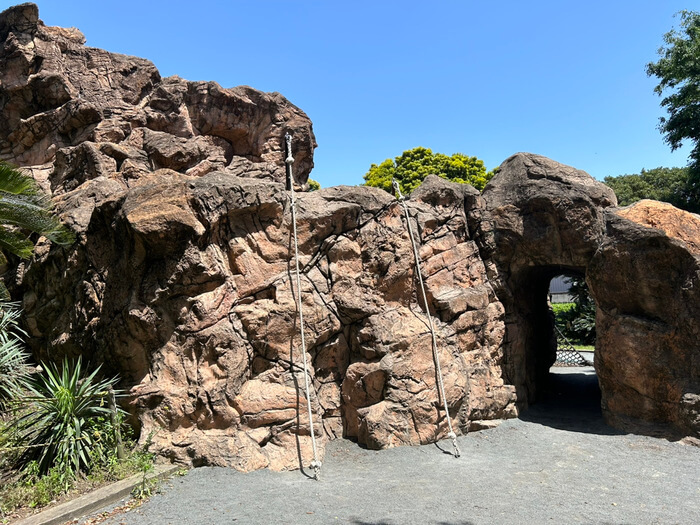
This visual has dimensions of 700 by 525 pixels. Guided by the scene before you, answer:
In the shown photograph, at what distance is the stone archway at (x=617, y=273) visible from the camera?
317 inches

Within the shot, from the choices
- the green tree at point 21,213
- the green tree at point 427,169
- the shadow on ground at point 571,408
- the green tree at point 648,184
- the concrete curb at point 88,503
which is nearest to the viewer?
the concrete curb at point 88,503

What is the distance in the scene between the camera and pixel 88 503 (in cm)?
554

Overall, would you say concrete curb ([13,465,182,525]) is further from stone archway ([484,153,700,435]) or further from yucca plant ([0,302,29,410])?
stone archway ([484,153,700,435])

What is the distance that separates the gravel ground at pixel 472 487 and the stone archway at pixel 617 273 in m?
0.79

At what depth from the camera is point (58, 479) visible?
19.9ft

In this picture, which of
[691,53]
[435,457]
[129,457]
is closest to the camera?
[129,457]

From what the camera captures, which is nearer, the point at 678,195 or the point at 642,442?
the point at 642,442

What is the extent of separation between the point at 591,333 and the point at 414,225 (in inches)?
701

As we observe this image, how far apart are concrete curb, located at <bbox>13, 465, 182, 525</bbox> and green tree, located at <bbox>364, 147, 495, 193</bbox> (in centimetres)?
2687

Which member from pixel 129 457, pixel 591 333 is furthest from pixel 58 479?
pixel 591 333

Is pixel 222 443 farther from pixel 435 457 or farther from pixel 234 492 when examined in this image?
pixel 435 457

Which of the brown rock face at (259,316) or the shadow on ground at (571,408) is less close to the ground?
the brown rock face at (259,316)

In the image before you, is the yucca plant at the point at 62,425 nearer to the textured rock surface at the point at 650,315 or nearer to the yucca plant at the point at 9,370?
the yucca plant at the point at 9,370

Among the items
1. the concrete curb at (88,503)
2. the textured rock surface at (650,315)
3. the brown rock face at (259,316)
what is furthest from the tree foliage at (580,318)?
the concrete curb at (88,503)
